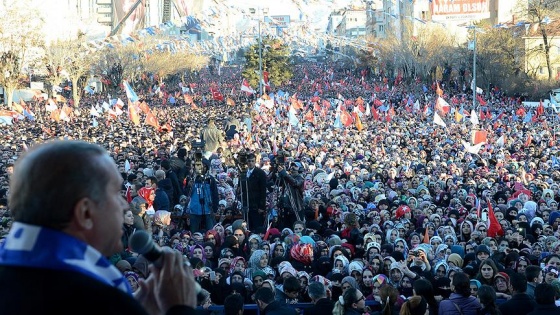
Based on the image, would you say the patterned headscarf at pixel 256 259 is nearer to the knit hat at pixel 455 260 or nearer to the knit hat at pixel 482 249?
the knit hat at pixel 455 260

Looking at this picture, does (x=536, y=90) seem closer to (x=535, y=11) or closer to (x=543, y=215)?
(x=535, y=11)

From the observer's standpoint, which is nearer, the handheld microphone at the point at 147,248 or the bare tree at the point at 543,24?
the handheld microphone at the point at 147,248

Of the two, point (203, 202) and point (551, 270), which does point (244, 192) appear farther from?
point (551, 270)

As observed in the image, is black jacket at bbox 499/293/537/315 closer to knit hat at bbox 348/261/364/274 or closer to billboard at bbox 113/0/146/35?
knit hat at bbox 348/261/364/274

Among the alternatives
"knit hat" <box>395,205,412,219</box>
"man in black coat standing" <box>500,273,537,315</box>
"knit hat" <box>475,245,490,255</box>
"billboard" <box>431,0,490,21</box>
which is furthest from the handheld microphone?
"billboard" <box>431,0,490,21</box>

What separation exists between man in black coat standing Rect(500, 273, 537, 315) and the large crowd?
22 mm

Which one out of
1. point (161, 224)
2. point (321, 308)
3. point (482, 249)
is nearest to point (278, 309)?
point (321, 308)

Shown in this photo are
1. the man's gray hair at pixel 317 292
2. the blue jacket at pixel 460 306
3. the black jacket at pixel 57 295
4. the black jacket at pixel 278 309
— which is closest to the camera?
the black jacket at pixel 57 295

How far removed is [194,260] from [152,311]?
642 cm

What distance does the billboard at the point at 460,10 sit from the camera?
86875mm

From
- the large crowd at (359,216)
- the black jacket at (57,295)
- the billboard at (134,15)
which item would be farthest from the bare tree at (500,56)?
the billboard at (134,15)

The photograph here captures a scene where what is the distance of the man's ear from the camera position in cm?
165

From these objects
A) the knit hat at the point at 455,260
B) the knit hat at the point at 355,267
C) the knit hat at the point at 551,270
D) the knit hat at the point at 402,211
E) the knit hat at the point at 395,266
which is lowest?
the knit hat at the point at 402,211

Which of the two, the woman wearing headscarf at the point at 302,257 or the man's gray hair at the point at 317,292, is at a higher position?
the man's gray hair at the point at 317,292
